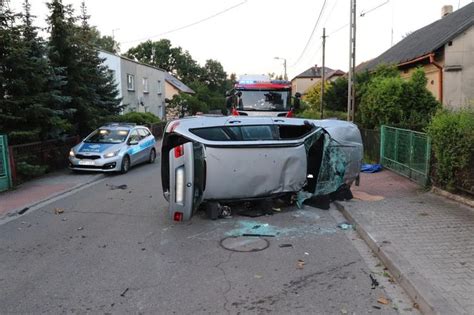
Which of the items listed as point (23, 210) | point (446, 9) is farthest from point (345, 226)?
point (446, 9)

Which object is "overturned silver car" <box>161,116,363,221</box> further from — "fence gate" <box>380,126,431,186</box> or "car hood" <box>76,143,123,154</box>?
"car hood" <box>76,143,123,154</box>

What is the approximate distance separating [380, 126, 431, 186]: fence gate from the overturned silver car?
6.52 ft

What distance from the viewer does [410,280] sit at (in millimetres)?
4723

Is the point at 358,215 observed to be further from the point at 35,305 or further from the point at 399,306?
the point at 35,305

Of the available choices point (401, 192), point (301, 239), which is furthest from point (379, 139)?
point (301, 239)

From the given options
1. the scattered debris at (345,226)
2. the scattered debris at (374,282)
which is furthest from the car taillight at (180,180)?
the scattered debris at (374,282)

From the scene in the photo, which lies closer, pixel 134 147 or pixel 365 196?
pixel 365 196

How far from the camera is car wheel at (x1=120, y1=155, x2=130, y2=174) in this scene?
1464 cm

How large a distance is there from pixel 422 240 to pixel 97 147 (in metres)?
11.0

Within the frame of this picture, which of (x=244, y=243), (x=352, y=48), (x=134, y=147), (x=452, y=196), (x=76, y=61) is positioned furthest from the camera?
(x=352, y=48)

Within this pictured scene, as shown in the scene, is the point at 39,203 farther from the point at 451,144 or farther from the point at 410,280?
the point at 451,144

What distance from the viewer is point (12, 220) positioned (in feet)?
27.7

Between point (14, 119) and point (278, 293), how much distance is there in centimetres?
1026

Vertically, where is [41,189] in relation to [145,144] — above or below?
below
